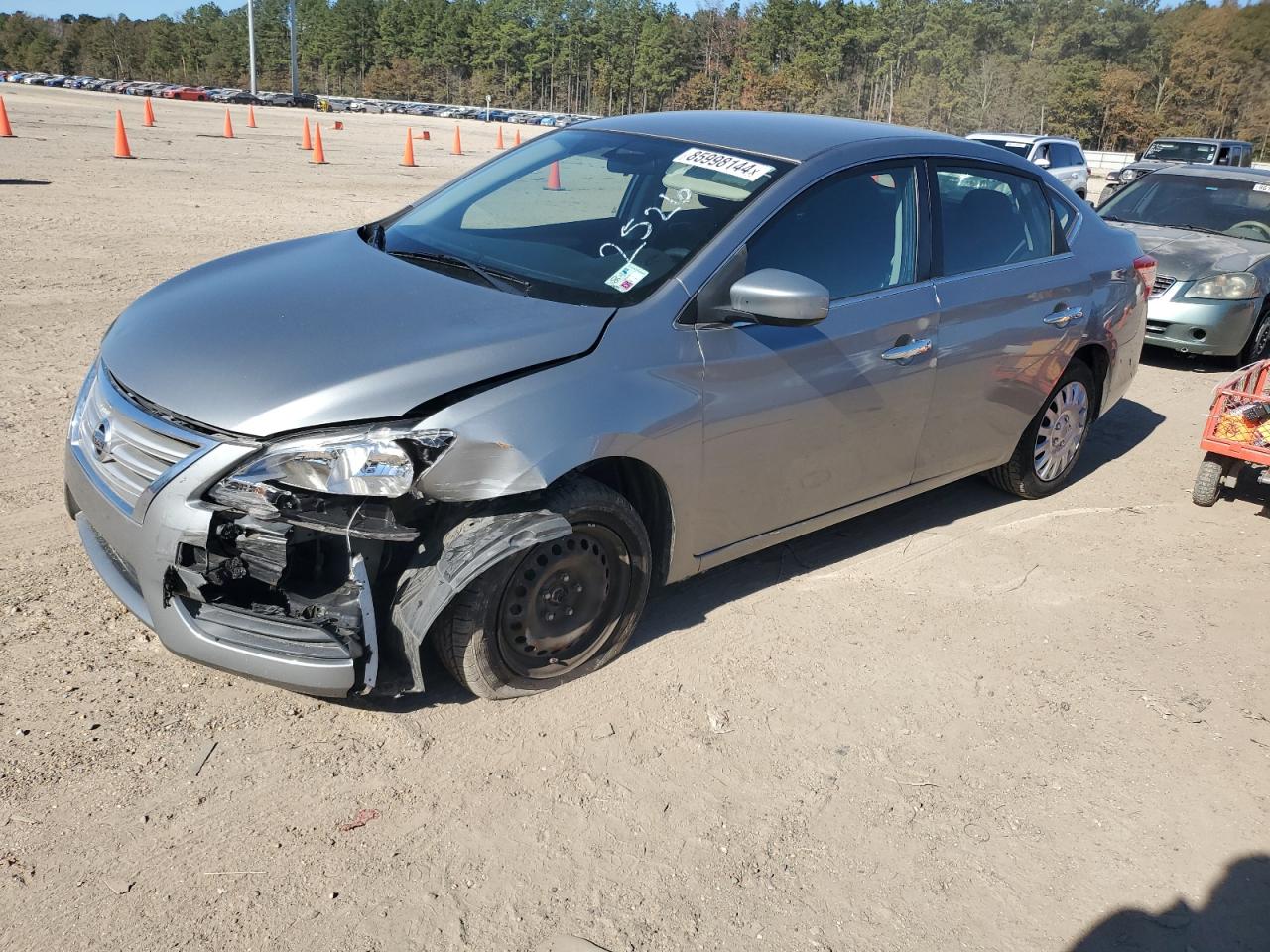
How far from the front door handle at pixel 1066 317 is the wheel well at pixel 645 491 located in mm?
2513

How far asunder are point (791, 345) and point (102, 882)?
2.72 m

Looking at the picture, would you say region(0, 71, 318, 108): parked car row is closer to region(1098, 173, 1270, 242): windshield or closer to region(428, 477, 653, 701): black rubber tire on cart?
region(1098, 173, 1270, 242): windshield

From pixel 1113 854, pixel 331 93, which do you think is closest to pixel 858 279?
pixel 1113 854

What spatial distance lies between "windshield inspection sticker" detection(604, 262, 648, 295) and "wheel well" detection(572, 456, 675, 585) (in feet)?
1.99

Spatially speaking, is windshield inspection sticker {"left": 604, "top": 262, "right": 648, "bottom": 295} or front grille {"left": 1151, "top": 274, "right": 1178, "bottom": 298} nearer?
windshield inspection sticker {"left": 604, "top": 262, "right": 648, "bottom": 295}

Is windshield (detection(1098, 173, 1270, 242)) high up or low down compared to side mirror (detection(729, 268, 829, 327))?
up

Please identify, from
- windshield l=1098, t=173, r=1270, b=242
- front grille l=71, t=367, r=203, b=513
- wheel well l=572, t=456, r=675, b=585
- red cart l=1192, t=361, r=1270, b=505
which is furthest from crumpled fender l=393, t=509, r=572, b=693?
windshield l=1098, t=173, r=1270, b=242

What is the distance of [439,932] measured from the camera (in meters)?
2.53

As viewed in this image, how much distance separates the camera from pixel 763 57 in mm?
103938

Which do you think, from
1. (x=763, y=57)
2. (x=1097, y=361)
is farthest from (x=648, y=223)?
(x=763, y=57)

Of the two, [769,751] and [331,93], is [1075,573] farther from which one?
[331,93]

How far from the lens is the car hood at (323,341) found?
294cm

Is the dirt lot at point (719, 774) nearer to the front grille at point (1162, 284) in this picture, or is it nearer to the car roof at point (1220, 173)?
the front grille at point (1162, 284)

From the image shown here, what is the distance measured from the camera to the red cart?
5.55m
